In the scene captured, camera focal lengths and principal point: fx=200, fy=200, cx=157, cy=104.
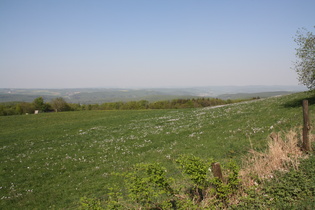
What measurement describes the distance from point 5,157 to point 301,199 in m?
25.1

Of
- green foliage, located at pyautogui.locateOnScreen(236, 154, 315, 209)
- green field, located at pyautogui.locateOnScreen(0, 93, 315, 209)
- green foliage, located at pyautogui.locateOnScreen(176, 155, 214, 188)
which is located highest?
green foliage, located at pyautogui.locateOnScreen(176, 155, 214, 188)

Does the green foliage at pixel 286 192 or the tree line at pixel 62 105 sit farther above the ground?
the green foliage at pixel 286 192

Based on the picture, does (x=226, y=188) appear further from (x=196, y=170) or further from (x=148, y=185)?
(x=148, y=185)

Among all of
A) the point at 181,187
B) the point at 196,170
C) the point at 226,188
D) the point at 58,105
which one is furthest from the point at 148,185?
the point at 58,105

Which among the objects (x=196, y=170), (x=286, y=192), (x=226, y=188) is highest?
(x=196, y=170)

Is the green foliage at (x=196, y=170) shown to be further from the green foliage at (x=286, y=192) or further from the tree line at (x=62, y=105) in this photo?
the tree line at (x=62, y=105)

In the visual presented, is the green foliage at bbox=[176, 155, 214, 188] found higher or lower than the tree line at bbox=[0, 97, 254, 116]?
higher

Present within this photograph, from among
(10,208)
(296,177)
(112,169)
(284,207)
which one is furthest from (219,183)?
(10,208)

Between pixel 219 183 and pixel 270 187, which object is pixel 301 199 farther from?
pixel 219 183

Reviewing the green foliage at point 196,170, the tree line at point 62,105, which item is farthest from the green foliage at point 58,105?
the green foliage at point 196,170

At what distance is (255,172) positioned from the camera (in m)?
8.74

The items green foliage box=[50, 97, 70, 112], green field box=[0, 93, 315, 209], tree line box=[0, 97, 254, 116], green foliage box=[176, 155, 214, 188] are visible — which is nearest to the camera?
green foliage box=[176, 155, 214, 188]

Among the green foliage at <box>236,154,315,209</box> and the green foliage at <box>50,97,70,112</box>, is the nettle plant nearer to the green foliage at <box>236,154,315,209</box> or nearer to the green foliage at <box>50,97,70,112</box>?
the green foliage at <box>236,154,315,209</box>

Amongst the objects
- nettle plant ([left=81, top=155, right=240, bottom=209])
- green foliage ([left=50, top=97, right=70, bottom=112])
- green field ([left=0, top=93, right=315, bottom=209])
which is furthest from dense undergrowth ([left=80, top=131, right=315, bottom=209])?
green foliage ([left=50, top=97, right=70, bottom=112])
